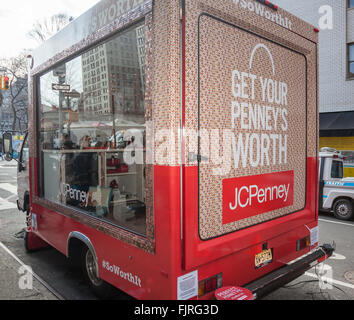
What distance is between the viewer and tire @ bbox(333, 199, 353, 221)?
8042 millimetres

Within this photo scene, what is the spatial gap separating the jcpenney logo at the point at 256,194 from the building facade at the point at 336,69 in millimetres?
12931

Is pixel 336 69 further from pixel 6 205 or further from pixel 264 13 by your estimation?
pixel 6 205

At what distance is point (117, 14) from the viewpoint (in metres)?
2.83

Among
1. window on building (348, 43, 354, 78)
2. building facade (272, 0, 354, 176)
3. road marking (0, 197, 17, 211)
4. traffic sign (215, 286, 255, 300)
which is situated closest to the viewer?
traffic sign (215, 286, 255, 300)

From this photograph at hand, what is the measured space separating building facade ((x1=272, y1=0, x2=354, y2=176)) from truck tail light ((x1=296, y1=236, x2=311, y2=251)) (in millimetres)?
12510

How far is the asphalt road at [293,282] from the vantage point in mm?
3936

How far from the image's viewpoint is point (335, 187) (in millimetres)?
8250

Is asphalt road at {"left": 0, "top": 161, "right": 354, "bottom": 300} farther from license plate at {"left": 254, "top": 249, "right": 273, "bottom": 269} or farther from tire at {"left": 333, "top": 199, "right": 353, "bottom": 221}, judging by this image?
license plate at {"left": 254, "top": 249, "right": 273, "bottom": 269}

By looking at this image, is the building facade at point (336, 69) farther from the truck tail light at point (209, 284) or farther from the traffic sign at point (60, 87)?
the truck tail light at point (209, 284)

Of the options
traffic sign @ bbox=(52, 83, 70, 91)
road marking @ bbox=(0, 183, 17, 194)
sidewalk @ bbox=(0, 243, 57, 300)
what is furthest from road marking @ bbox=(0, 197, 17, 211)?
traffic sign @ bbox=(52, 83, 70, 91)

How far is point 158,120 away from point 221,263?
130 cm

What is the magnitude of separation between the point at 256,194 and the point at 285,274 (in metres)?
0.84

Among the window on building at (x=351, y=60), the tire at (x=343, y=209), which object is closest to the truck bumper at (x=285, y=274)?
the tire at (x=343, y=209)
